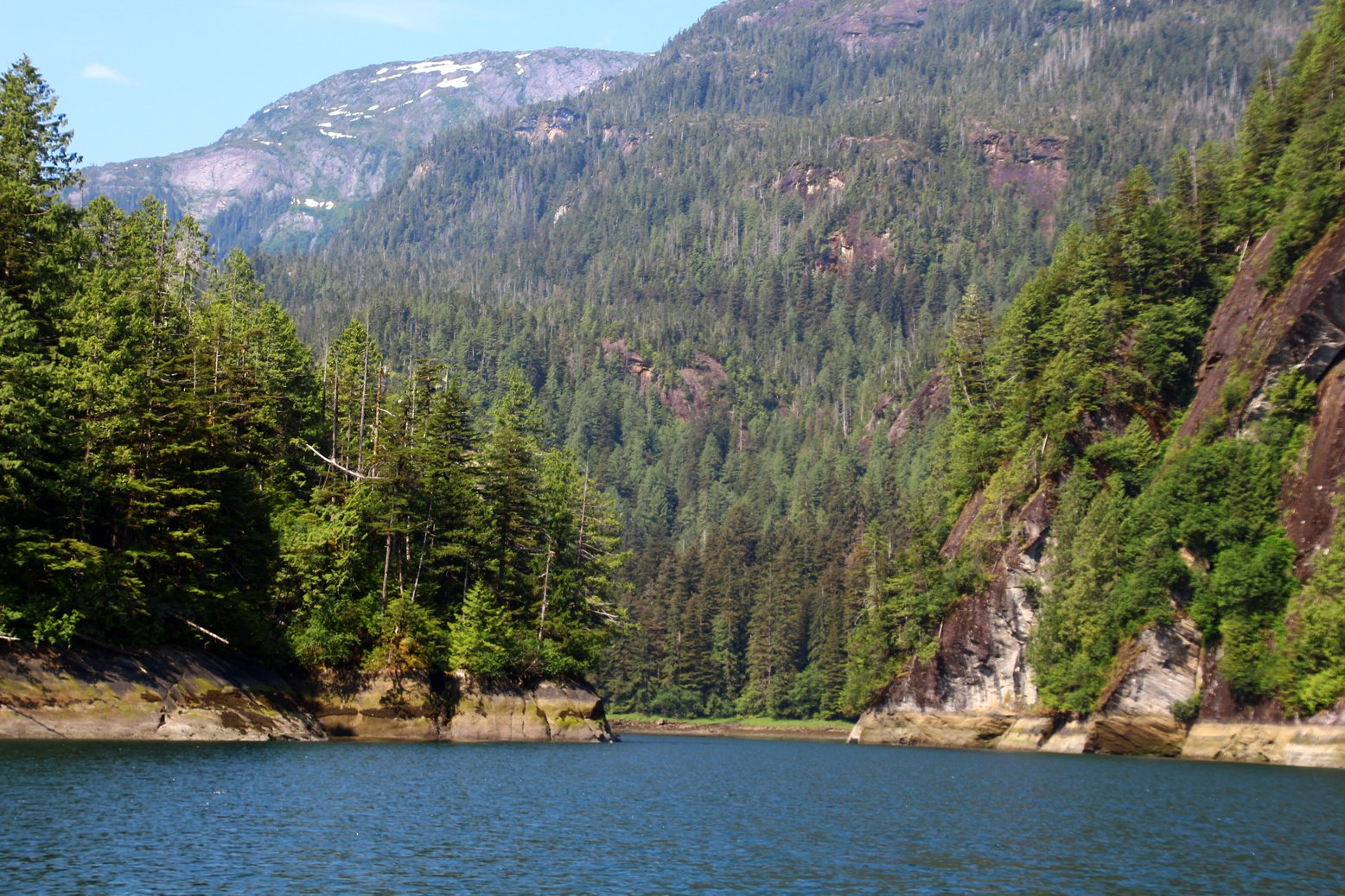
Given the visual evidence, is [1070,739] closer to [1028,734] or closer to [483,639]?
[1028,734]

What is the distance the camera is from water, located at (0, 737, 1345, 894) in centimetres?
3225

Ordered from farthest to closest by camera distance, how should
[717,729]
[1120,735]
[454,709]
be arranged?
1. [717,729]
2. [1120,735]
3. [454,709]

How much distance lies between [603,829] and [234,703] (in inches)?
1210

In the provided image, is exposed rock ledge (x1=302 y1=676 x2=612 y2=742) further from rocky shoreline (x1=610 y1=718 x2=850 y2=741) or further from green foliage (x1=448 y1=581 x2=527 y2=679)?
rocky shoreline (x1=610 y1=718 x2=850 y2=741)

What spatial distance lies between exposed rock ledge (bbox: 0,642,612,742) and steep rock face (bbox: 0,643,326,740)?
0.04 m

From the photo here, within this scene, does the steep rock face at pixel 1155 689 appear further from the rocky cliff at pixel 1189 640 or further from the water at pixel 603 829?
the water at pixel 603 829

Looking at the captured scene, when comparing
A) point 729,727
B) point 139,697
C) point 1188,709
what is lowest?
point 729,727

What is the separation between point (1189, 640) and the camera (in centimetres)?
Result: 8619

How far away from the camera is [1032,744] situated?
323ft

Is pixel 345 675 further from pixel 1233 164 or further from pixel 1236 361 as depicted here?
pixel 1233 164

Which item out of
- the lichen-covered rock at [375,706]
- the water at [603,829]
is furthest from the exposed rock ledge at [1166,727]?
the lichen-covered rock at [375,706]

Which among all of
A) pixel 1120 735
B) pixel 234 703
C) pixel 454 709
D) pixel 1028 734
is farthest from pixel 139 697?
pixel 1028 734

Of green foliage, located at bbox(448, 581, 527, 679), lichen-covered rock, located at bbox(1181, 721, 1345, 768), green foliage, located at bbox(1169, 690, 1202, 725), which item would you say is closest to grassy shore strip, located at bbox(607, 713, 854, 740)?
green foliage, located at bbox(448, 581, 527, 679)

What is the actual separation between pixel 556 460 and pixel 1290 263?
190 feet
